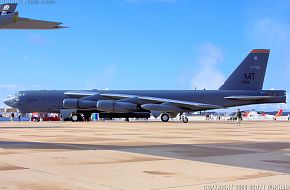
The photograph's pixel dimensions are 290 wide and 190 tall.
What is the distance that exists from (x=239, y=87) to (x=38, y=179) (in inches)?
1691

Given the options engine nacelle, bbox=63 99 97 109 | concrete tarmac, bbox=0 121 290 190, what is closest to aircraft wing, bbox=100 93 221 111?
engine nacelle, bbox=63 99 97 109

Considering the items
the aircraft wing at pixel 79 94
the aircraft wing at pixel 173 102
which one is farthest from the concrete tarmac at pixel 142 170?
the aircraft wing at pixel 79 94

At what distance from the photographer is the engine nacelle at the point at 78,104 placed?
155ft

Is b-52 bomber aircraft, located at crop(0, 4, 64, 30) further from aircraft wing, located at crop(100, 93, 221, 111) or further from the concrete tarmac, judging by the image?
aircraft wing, located at crop(100, 93, 221, 111)

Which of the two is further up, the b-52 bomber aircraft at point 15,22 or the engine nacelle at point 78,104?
the b-52 bomber aircraft at point 15,22

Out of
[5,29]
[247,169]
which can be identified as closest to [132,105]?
[5,29]

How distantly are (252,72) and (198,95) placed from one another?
6893 millimetres

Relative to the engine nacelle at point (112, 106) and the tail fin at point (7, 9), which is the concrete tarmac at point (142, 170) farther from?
the engine nacelle at point (112, 106)

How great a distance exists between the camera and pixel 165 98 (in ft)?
157

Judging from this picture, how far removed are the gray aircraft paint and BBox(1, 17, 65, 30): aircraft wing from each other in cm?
3518

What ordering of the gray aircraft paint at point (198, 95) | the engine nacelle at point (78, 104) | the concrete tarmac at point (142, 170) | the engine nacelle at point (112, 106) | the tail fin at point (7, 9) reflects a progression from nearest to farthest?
the concrete tarmac at point (142, 170), the tail fin at point (7, 9), the engine nacelle at point (112, 106), the gray aircraft paint at point (198, 95), the engine nacelle at point (78, 104)

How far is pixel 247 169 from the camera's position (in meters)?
8.08

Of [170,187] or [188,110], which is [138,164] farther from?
[188,110]

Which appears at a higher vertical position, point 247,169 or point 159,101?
point 159,101
